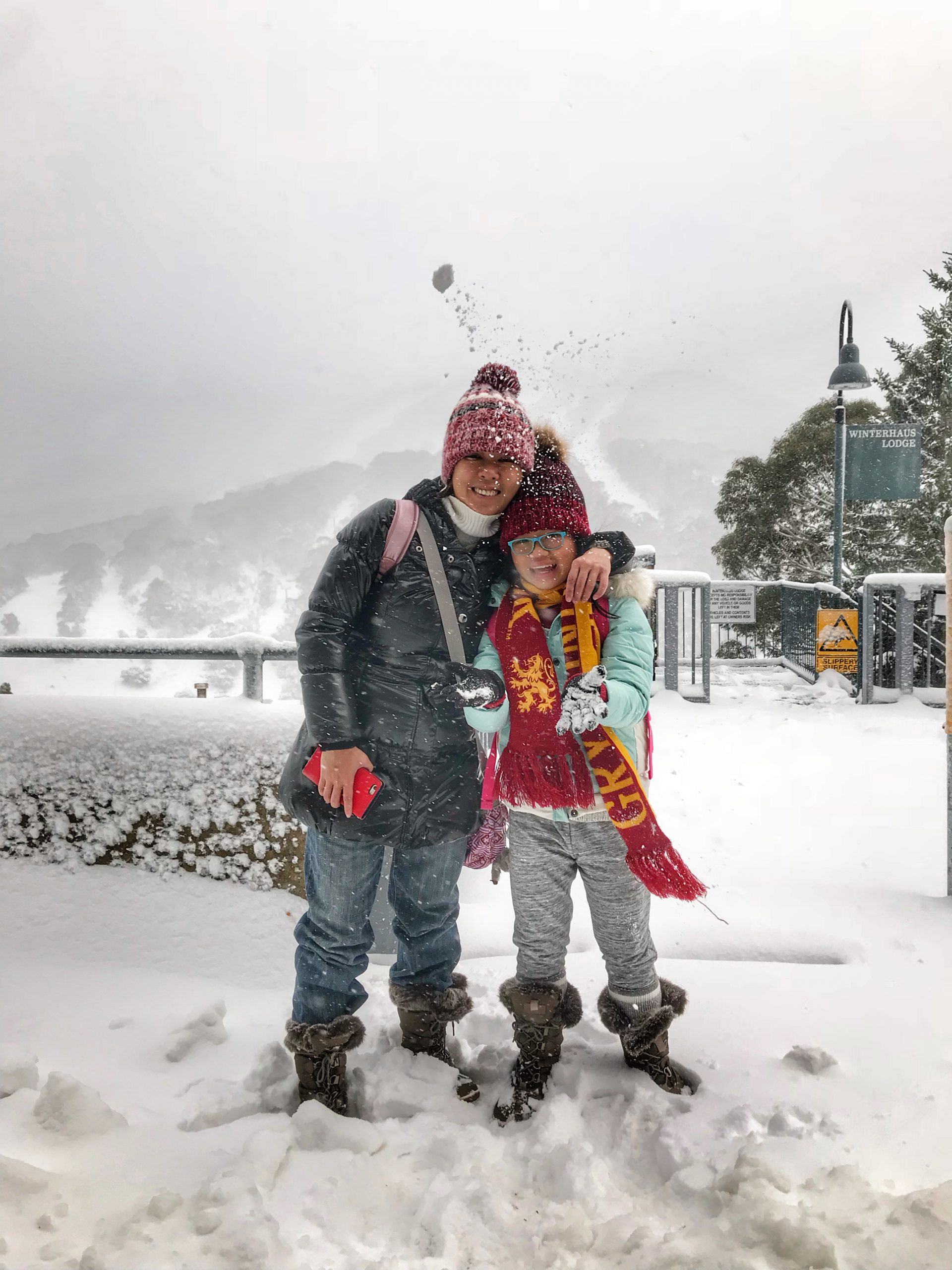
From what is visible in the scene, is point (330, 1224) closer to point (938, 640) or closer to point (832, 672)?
point (832, 672)

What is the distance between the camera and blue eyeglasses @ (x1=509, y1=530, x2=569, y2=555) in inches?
67.8

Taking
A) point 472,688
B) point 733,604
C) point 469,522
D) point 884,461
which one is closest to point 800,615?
point 733,604

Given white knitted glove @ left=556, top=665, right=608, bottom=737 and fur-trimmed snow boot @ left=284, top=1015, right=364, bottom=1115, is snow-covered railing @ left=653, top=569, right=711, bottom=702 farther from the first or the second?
fur-trimmed snow boot @ left=284, top=1015, right=364, bottom=1115

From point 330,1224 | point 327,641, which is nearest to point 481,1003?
point 330,1224

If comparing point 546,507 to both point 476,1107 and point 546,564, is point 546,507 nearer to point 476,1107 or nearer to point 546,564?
point 546,564

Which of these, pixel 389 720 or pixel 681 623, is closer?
pixel 389 720

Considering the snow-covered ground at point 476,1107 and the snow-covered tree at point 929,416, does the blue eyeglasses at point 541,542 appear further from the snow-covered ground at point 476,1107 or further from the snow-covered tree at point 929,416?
the snow-covered tree at point 929,416

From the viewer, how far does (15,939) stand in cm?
251

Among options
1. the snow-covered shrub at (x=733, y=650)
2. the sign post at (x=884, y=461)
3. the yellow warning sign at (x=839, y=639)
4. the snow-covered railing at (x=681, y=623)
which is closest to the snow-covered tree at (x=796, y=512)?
the snow-covered shrub at (x=733, y=650)

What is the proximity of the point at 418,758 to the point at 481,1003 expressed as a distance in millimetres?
987

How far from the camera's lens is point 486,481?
5.67 feet

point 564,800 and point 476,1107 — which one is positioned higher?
point 564,800

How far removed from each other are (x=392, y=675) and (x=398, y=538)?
37 centimetres

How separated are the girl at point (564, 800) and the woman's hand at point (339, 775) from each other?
337 millimetres
